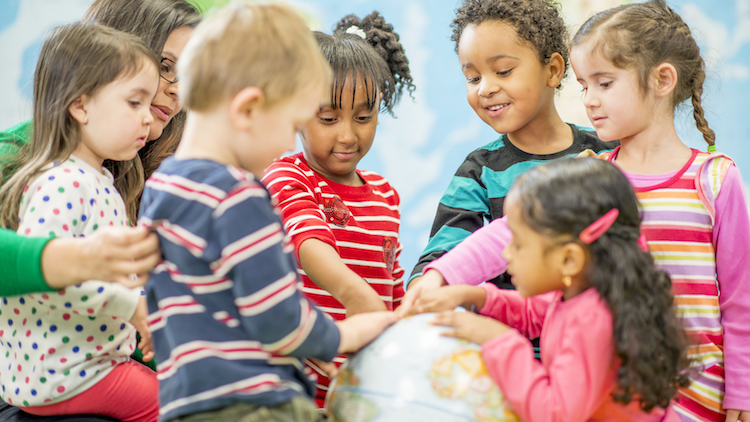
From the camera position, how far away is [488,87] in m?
1.63

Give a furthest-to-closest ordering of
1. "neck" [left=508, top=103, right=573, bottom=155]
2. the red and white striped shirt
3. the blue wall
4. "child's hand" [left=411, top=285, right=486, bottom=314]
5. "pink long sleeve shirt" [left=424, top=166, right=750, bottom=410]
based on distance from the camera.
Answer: the blue wall, "neck" [left=508, top=103, right=573, bottom=155], the red and white striped shirt, "pink long sleeve shirt" [left=424, top=166, right=750, bottom=410], "child's hand" [left=411, top=285, right=486, bottom=314]

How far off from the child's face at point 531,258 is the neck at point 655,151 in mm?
470

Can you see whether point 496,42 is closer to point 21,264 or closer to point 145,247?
point 145,247

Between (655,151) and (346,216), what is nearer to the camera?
(655,151)

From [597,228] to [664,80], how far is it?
1.86 ft

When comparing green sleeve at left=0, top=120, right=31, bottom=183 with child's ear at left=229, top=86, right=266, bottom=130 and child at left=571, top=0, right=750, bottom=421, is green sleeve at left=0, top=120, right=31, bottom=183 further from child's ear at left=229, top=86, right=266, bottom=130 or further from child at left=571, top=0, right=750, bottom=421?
child at left=571, top=0, right=750, bottom=421

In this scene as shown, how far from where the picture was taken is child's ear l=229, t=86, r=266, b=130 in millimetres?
887

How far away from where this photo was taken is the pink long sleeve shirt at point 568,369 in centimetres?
92

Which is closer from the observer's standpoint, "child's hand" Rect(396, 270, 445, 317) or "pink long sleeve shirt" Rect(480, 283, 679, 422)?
"pink long sleeve shirt" Rect(480, 283, 679, 422)

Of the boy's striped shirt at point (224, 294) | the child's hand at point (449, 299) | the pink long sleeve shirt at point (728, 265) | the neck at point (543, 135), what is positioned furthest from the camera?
the neck at point (543, 135)

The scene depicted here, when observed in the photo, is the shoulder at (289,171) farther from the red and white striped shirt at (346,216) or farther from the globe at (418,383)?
the globe at (418,383)

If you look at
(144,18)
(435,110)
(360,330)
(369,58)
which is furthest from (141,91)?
(435,110)

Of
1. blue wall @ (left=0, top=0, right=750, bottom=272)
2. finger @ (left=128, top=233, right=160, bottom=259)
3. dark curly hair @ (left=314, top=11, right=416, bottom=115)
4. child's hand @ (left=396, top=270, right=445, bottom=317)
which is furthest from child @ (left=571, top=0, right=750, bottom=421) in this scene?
blue wall @ (left=0, top=0, right=750, bottom=272)

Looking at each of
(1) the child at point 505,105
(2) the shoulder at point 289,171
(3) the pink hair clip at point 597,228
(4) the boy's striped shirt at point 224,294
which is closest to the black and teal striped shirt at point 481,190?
(1) the child at point 505,105
